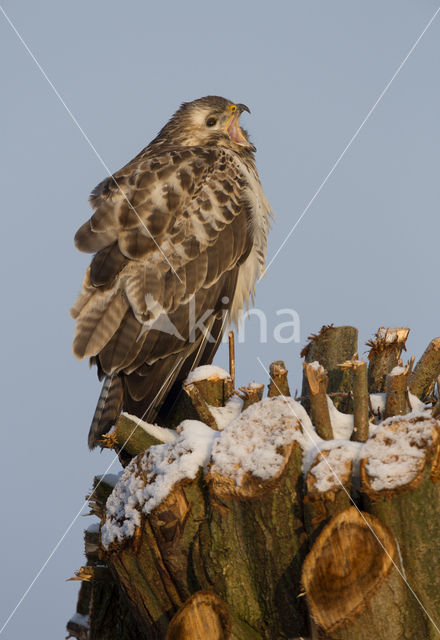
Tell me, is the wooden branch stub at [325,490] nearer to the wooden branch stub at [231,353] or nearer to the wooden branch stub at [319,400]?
the wooden branch stub at [319,400]

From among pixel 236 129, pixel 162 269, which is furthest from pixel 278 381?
pixel 236 129

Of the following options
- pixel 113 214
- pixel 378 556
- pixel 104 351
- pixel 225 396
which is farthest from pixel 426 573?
pixel 113 214

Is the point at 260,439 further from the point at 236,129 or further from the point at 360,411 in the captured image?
the point at 236,129

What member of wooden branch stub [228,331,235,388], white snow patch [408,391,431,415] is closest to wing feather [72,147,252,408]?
wooden branch stub [228,331,235,388]

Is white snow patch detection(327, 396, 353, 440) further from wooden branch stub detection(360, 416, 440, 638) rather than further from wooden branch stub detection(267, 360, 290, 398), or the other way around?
wooden branch stub detection(360, 416, 440, 638)

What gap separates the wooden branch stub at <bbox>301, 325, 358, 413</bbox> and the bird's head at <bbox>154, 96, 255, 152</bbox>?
8.90 feet

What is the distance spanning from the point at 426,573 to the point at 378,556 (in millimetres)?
310

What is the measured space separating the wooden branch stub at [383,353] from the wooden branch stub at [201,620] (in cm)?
224

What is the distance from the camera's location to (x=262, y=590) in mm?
3523

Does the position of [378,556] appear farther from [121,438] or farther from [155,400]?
[155,400]

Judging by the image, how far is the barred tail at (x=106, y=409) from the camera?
214 inches

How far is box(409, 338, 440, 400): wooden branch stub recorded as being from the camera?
496 centimetres

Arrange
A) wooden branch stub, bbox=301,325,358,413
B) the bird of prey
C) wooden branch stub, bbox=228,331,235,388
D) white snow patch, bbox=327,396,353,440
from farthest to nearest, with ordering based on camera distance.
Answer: wooden branch stub, bbox=228,331,235,388, the bird of prey, wooden branch stub, bbox=301,325,358,413, white snow patch, bbox=327,396,353,440

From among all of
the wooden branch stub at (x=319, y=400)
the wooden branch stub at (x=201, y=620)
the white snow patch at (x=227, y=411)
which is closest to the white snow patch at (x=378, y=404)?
the wooden branch stub at (x=319, y=400)
